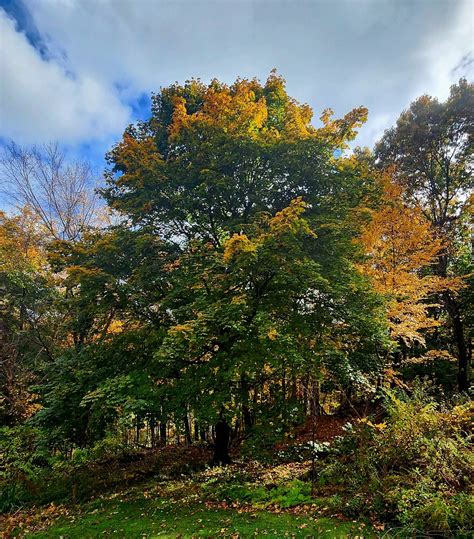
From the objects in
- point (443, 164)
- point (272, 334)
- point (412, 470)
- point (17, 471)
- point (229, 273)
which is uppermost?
point (443, 164)

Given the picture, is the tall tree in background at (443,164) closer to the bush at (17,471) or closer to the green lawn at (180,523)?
the green lawn at (180,523)

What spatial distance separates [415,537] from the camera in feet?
11.8

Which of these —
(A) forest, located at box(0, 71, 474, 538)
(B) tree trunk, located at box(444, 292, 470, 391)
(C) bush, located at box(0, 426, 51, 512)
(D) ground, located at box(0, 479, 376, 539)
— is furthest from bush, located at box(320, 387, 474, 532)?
(B) tree trunk, located at box(444, 292, 470, 391)

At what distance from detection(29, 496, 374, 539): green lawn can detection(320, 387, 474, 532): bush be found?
0.55 meters

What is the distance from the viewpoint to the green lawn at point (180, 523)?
4219 mm

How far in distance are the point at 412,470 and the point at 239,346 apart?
10.6ft

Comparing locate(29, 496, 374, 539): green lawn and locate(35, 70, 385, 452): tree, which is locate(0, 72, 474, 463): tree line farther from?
Answer: locate(29, 496, 374, 539): green lawn

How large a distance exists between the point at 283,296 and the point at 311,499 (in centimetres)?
360

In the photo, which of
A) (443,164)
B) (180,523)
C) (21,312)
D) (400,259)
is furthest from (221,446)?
(443,164)

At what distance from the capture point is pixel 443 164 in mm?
13320

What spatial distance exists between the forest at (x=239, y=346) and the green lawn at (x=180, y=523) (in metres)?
0.04

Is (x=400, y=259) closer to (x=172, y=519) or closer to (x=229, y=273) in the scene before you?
(x=229, y=273)

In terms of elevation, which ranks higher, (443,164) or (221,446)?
(443,164)

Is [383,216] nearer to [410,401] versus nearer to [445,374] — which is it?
[410,401]
